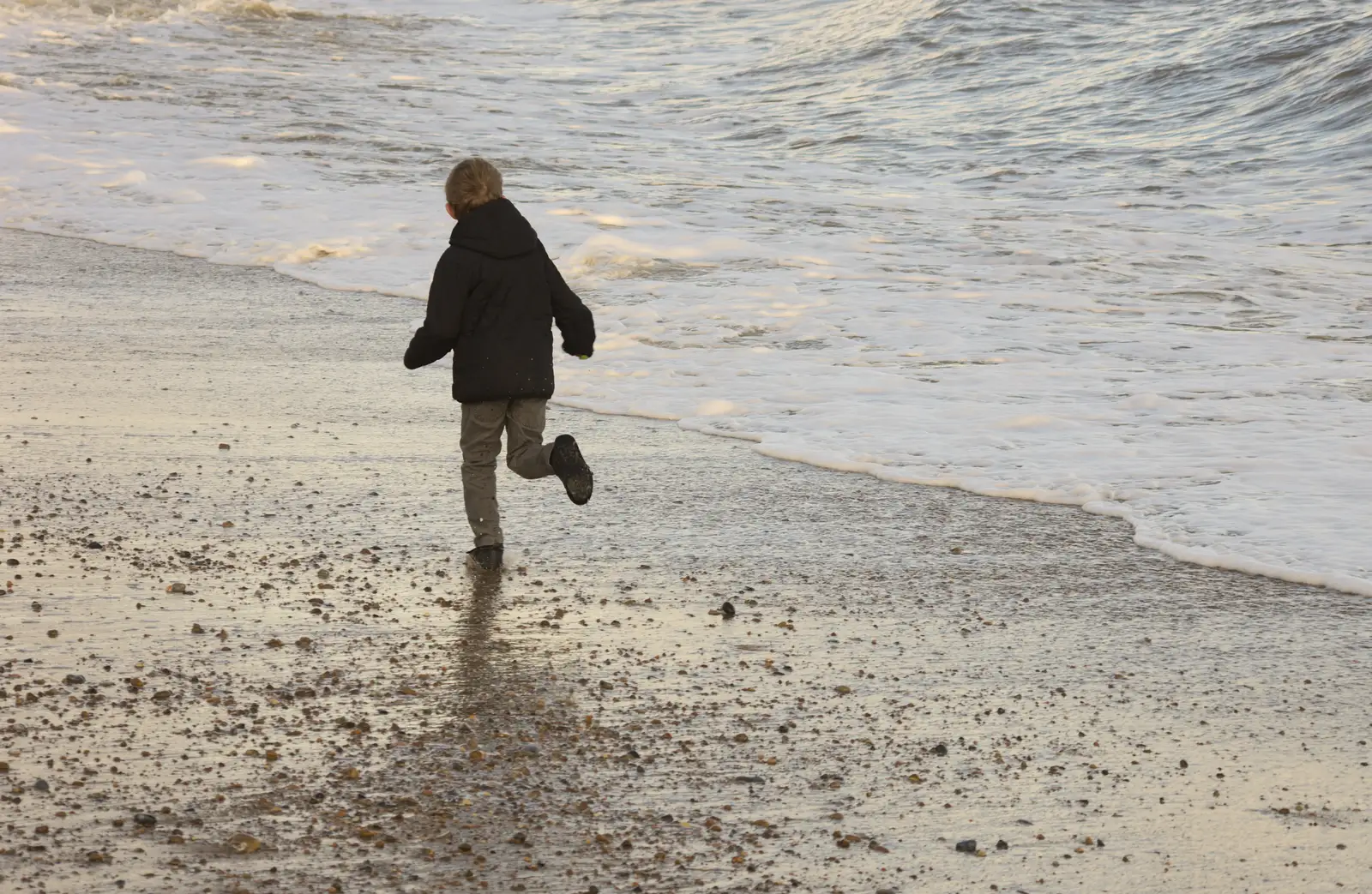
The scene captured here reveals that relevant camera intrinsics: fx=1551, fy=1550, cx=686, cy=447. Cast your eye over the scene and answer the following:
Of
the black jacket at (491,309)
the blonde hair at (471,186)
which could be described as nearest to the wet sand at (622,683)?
the black jacket at (491,309)

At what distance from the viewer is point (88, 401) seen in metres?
6.86

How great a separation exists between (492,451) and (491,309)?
1.66ft

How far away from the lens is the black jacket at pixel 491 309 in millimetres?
5250

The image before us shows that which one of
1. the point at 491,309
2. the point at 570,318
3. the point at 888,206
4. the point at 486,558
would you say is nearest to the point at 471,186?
the point at 491,309

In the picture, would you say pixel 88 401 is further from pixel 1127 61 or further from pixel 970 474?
pixel 1127 61

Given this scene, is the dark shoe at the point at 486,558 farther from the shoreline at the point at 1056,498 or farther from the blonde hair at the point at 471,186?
the shoreline at the point at 1056,498

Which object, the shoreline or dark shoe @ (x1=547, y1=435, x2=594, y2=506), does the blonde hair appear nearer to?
dark shoe @ (x1=547, y1=435, x2=594, y2=506)

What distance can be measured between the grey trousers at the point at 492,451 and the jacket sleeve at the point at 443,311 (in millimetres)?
265

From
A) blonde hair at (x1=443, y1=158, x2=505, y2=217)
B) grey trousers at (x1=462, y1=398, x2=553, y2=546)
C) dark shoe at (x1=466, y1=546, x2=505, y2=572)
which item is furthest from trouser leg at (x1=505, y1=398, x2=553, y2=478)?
blonde hair at (x1=443, y1=158, x2=505, y2=217)

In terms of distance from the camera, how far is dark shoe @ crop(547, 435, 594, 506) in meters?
5.29

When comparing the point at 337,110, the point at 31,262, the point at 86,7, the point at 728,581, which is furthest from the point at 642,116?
the point at 728,581

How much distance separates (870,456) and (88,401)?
11.4ft

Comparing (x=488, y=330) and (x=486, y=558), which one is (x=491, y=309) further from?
(x=486, y=558)

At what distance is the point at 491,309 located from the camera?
533 centimetres
